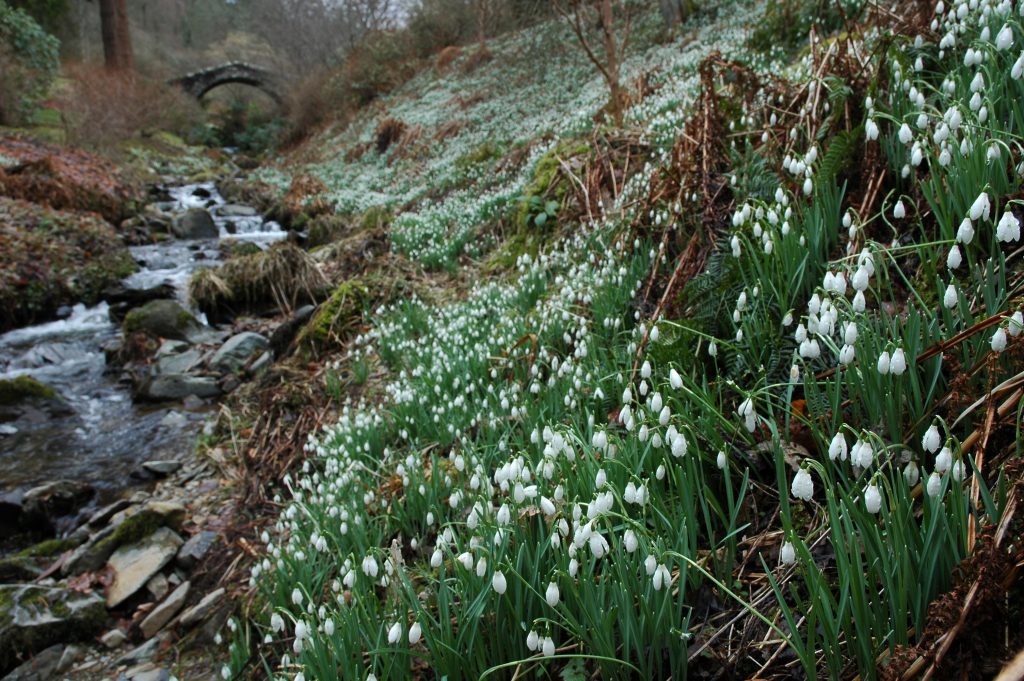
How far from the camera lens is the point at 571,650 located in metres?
1.84

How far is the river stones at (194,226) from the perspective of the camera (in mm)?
13469

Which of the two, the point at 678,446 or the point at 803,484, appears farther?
the point at 678,446

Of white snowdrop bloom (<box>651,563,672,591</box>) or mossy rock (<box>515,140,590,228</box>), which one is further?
mossy rock (<box>515,140,590,228</box>)

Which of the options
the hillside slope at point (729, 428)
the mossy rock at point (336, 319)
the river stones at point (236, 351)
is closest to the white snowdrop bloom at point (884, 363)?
the hillside slope at point (729, 428)

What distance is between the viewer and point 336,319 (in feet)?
21.6

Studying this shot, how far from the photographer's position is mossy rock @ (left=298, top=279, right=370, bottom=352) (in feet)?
21.5

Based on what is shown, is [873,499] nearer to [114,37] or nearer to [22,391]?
[22,391]

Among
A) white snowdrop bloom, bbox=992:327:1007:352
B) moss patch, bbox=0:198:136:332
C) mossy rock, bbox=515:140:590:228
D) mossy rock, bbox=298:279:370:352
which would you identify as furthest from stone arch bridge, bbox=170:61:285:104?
white snowdrop bloom, bbox=992:327:1007:352

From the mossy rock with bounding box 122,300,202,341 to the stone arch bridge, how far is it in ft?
83.9

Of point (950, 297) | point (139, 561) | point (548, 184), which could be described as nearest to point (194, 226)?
point (548, 184)

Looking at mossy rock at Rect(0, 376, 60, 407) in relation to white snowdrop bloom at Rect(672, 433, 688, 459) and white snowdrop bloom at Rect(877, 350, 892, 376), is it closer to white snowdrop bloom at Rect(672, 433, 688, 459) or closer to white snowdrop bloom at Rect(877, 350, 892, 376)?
white snowdrop bloom at Rect(672, 433, 688, 459)

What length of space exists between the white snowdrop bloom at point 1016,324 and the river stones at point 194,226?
14451 millimetres

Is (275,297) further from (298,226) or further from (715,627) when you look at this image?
(715,627)

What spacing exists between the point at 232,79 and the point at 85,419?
97.5 ft
